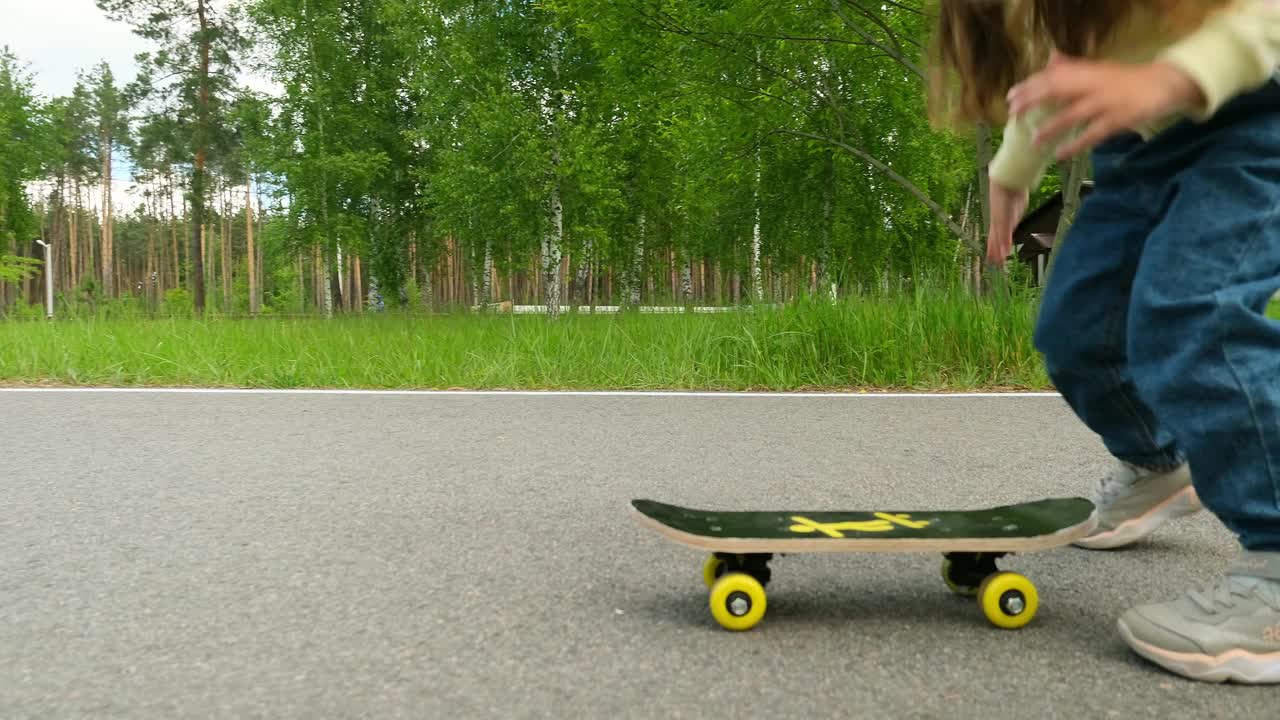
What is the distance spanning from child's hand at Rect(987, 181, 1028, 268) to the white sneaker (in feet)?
2.49

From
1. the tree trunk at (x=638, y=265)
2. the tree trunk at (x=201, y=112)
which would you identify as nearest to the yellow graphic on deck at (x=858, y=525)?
the tree trunk at (x=638, y=265)

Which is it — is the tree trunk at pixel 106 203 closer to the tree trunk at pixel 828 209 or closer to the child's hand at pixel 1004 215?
the tree trunk at pixel 828 209

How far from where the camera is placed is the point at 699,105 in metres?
13.2

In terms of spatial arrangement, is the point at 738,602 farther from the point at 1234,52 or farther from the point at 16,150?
the point at 16,150

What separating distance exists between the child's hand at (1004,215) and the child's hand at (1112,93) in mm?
486

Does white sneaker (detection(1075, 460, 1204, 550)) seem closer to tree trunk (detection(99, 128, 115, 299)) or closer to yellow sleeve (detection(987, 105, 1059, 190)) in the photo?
yellow sleeve (detection(987, 105, 1059, 190))

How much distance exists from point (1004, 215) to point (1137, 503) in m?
0.90

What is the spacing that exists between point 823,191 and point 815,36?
16.3 ft

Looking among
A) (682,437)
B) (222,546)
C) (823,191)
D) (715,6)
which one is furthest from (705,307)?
(823,191)

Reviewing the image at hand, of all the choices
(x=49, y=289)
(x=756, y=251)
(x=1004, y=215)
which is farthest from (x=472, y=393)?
(x=756, y=251)

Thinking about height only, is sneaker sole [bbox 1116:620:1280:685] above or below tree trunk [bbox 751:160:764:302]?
below

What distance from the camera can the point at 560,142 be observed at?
1795cm

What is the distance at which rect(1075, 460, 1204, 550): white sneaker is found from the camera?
229 cm

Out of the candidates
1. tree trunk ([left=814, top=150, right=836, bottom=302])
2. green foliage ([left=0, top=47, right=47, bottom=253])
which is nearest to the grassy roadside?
tree trunk ([left=814, top=150, right=836, bottom=302])
